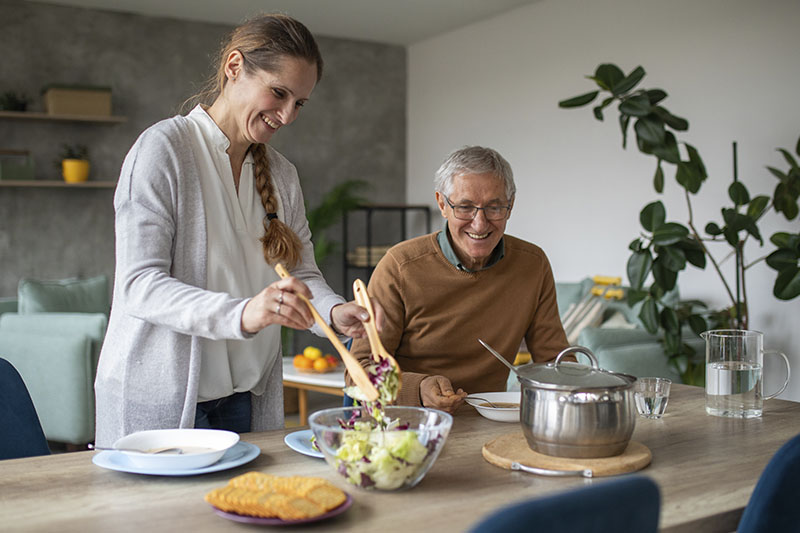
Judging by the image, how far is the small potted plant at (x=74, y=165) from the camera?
583cm

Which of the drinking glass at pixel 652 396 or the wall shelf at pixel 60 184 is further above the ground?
the wall shelf at pixel 60 184

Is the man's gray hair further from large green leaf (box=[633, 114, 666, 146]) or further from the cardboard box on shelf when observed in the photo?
the cardboard box on shelf

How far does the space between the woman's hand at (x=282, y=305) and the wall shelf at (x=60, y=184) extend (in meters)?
4.84

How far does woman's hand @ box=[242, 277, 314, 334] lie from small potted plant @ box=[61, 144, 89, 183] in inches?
194

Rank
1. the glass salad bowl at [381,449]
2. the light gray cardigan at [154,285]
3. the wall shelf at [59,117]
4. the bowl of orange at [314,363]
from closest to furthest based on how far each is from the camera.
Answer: the glass salad bowl at [381,449] → the light gray cardigan at [154,285] → the bowl of orange at [314,363] → the wall shelf at [59,117]

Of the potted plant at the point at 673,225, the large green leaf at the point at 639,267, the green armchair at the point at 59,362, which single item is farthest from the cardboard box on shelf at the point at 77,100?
the large green leaf at the point at 639,267

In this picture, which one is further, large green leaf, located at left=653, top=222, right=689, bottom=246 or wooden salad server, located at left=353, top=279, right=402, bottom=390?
large green leaf, located at left=653, top=222, right=689, bottom=246

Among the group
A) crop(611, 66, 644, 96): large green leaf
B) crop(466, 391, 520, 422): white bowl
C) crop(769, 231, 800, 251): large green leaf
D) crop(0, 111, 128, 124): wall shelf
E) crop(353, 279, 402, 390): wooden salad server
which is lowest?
crop(466, 391, 520, 422): white bowl

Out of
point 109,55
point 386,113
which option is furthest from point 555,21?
point 109,55

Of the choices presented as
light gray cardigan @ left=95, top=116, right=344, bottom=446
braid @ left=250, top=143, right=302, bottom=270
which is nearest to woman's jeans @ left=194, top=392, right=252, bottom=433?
light gray cardigan @ left=95, top=116, right=344, bottom=446

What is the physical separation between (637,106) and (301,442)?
2.85 meters

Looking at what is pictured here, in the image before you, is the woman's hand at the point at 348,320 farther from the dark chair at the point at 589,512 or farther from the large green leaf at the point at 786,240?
the large green leaf at the point at 786,240

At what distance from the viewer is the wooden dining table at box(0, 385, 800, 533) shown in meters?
1.13

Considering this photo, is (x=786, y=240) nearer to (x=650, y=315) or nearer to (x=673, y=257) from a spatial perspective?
(x=673, y=257)
